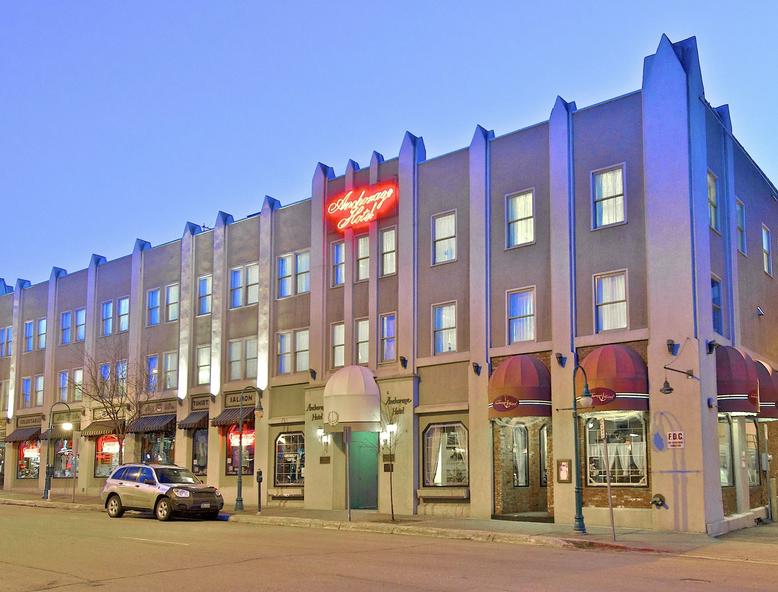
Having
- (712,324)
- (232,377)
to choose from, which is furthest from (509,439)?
(232,377)

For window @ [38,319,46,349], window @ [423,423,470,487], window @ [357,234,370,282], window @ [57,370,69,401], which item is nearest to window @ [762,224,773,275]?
window @ [423,423,470,487]

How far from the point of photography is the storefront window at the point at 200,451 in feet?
126

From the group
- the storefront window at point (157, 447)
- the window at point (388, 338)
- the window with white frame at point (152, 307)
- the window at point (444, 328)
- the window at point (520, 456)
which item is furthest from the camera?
the window with white frame at point (152, 307)

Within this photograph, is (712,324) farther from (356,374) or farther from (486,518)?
(356,374)

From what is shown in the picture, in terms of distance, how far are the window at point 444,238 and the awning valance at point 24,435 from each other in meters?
27.4

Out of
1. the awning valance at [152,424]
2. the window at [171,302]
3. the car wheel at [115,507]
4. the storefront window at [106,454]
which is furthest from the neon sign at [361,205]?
the storefront window at [106,454]

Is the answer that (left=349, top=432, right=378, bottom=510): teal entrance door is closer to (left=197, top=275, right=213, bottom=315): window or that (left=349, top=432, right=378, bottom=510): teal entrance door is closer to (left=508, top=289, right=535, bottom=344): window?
(left=508, top=289, right=535, bottom=344): window

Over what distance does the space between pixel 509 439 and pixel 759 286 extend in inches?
384

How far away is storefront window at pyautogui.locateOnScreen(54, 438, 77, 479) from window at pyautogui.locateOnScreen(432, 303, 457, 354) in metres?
23.6

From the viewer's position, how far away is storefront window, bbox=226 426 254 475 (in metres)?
36.3

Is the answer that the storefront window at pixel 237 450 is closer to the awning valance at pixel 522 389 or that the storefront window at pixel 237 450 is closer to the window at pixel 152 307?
the window at pixel 152 307

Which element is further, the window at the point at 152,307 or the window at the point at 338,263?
the window at the point at 152,307

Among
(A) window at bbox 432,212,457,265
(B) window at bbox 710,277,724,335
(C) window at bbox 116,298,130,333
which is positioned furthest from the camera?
(C) window at bbox 116,298,130,333

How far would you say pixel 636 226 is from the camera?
2533 cm
